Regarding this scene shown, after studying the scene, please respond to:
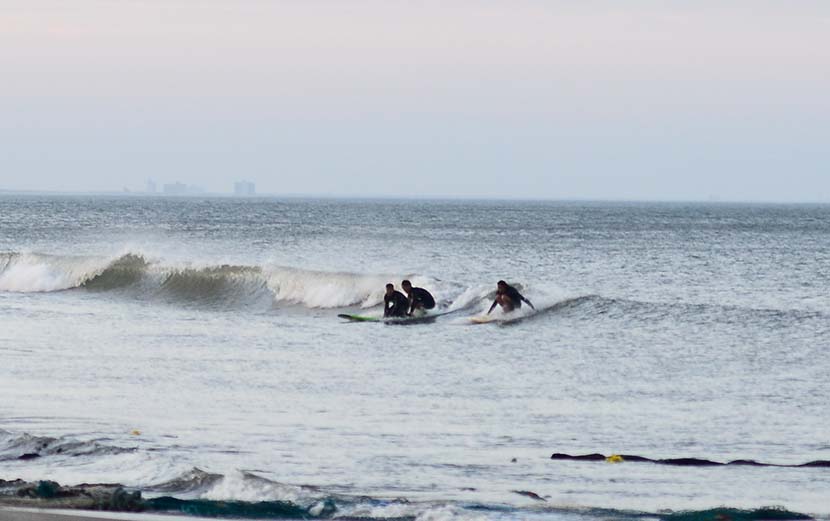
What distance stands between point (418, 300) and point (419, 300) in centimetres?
4

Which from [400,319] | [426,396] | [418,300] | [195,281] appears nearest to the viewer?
[426,396]

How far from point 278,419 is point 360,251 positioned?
1867 inches

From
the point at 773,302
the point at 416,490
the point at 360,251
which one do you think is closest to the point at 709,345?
the point at 773,302

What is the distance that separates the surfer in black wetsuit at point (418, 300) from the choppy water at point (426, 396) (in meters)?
0.58

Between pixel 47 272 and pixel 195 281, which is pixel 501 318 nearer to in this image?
pixel 195 281

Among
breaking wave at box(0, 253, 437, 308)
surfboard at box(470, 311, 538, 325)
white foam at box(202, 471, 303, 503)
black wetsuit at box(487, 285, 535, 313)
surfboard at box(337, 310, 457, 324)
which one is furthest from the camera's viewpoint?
breaking wave at box(0, 253, 437, 308)

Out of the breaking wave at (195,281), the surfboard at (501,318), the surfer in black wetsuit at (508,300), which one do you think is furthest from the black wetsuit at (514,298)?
the breaking wave at (195,281)

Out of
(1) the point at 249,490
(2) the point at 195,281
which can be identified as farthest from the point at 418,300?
(1) the point at 249,490

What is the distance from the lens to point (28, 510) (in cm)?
956

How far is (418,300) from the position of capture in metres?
29.3

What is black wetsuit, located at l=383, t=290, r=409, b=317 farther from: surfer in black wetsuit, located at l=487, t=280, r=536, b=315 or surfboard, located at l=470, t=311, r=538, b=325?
surfer in black wetsuit, located at l=487, t=280, r=536, b=315

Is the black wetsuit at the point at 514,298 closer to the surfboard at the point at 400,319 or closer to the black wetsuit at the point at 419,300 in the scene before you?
the surfboard at the point at 400,319

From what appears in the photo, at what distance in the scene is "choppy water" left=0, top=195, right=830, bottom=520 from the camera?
11.1 metres

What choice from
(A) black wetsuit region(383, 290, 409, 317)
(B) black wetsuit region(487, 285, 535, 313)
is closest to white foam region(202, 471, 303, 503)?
(A) black wetsuit region(383, 290, 409, 317)
